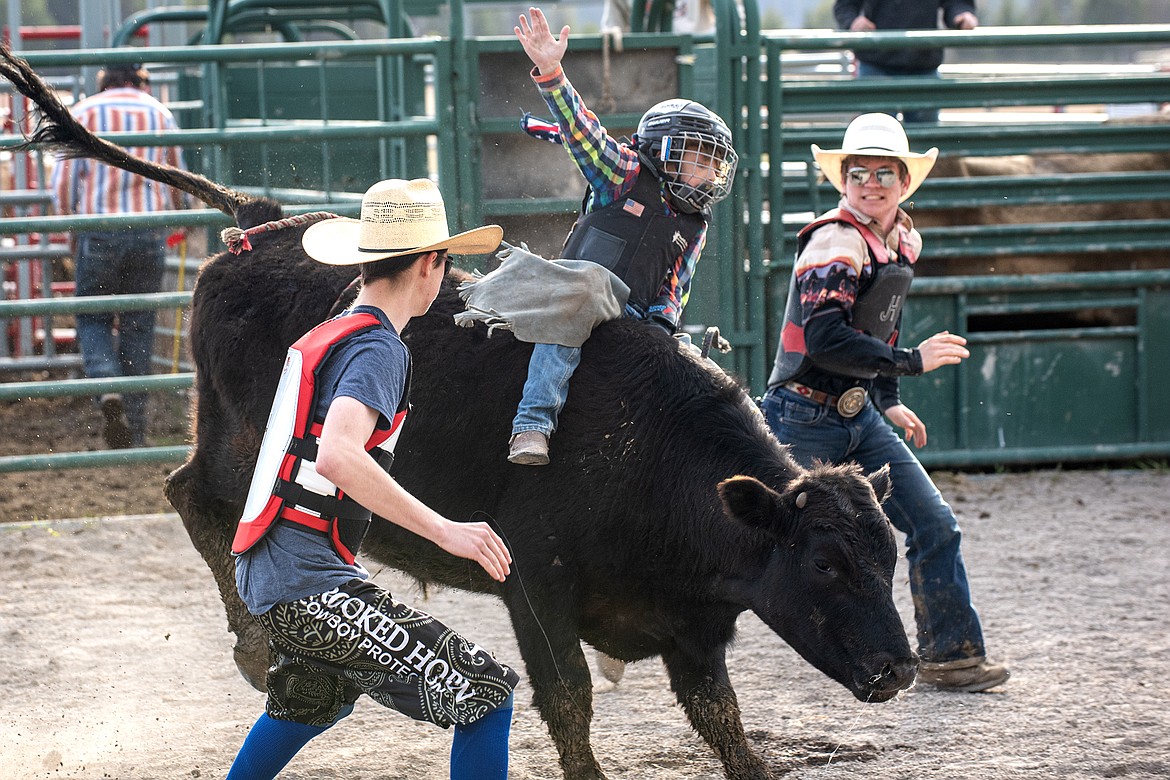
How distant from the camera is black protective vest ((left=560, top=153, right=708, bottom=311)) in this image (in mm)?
4023

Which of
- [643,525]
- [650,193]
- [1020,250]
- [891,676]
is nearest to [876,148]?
[650,193]

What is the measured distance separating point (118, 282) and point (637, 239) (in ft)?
17.2

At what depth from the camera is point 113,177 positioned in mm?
8281

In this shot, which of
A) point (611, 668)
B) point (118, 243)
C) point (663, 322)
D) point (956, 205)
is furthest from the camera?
point (118, 243)


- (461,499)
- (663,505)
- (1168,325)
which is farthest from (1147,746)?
(1168,325)

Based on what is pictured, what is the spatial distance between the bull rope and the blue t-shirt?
1.65 m

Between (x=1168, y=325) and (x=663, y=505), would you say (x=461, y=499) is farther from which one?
(x=1168, y=325)

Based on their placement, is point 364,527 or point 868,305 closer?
point 364,527

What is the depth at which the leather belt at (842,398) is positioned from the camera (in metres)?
4.44

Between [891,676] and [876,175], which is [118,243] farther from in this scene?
[891,676]

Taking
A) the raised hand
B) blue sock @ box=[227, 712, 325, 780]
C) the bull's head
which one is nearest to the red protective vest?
blue sock @ box=[227, 712, 325, 780]

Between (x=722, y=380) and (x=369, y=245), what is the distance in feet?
4.40

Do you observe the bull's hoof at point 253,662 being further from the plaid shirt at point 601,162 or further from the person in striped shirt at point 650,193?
the plaid shirt at point 601,162

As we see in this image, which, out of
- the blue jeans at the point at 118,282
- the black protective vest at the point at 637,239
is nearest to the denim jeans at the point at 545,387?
the black protective vest at the point at 637,239
